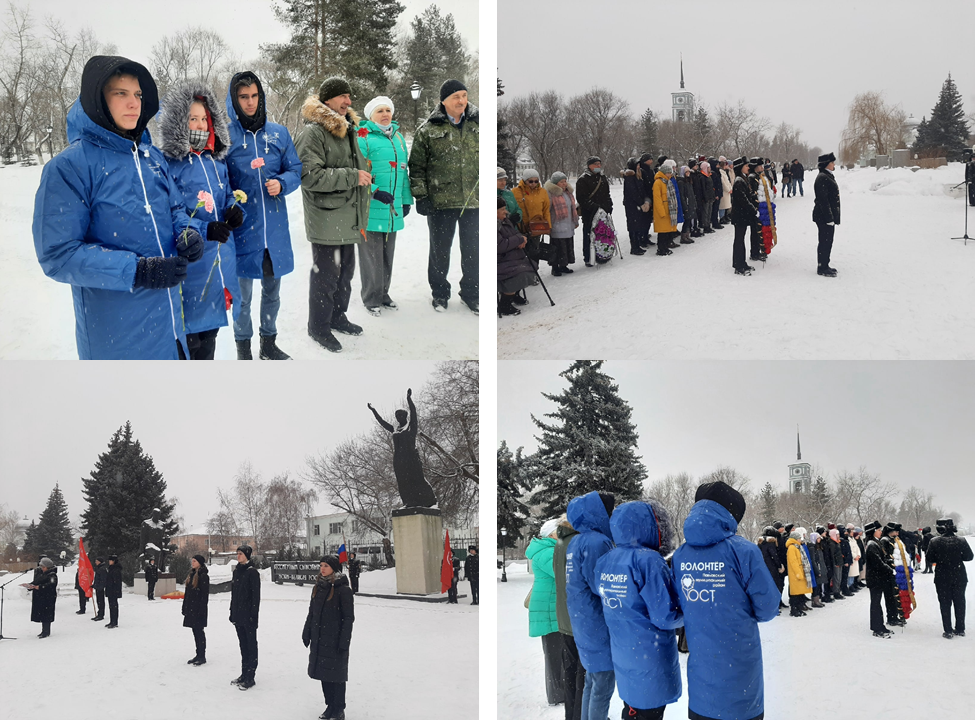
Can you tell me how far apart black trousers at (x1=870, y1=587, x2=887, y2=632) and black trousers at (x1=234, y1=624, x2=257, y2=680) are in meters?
3.51

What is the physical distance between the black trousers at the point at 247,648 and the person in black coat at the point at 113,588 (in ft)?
2.37

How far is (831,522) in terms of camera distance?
455cm

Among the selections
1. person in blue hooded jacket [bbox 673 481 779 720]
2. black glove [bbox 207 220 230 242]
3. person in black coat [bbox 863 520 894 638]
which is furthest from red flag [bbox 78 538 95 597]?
person in black coat [bbox 863 520 894 638]

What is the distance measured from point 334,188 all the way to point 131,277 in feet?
4.42

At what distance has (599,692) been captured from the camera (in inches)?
153

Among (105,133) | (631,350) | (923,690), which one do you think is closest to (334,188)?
(105,133)

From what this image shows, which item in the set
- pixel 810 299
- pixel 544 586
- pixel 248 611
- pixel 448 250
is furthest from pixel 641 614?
pixel 448 250

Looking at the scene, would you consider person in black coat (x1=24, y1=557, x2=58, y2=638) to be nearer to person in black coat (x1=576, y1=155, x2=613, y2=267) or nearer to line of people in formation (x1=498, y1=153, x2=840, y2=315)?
line of people in formation (x1=498, y1=153, x2=840, y2=315)

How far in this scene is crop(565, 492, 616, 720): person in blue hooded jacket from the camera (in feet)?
12.4

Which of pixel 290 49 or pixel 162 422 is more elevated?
pixel 290 49

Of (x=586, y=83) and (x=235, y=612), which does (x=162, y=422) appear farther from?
(x=586, y=83)

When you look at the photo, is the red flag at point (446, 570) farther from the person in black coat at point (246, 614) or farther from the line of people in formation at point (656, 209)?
the line of people in formation at point (656, 209)

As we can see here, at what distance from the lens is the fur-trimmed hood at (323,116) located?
15.6ft

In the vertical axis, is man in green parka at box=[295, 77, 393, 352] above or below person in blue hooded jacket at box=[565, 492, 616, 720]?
above
